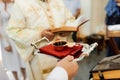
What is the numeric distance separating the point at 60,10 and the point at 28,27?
270 millimetres

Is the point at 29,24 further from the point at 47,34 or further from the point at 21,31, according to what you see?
the point at 47,34

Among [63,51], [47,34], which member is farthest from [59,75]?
[47,34]

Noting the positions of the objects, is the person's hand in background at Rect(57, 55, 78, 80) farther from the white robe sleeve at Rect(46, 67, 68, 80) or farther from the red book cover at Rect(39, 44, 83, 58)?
the red book cover at Rect(39, 44, 83, 58)

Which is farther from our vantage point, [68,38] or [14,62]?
[14,62]

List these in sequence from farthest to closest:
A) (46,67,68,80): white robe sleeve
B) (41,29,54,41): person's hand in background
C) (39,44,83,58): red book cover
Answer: (41,29,54,41): person's hand in background
(39,44,83,58): red book cover
(46,67,68,80): white robe sleeve

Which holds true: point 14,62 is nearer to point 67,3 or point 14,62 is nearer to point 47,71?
point 47,71

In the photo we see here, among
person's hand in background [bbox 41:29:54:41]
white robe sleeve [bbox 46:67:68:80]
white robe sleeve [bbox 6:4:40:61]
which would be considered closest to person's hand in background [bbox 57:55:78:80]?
white robe sleeve [bbox 46:67:68:80]

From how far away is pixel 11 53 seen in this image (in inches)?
90.7

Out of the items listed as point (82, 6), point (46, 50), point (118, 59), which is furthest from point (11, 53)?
point (82, 6)

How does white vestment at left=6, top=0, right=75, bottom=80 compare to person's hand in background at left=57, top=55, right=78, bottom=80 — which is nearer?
person's hand in background at left=57, top=55, right=78, bottom=80

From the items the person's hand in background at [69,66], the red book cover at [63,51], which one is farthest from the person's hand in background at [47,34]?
the person's hand in background at [69,66]

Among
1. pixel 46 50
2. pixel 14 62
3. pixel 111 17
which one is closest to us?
pixel 46 50

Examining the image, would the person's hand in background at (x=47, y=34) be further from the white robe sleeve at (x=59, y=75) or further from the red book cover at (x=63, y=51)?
the white robe sleeve at (x=59, y=75)

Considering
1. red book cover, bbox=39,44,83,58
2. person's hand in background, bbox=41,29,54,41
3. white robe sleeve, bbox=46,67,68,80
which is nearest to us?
white robe sleeve, bbox=46,67,68,80
